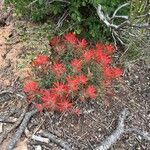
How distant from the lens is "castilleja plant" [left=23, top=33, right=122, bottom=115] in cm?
414

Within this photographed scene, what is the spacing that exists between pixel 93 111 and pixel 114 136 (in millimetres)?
378

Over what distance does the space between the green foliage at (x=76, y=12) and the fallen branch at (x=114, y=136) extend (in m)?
1.13

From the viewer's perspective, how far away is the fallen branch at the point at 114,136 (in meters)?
4.13

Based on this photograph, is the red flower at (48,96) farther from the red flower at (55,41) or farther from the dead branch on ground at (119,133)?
the red flower at (55,41)

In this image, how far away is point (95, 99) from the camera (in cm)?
454

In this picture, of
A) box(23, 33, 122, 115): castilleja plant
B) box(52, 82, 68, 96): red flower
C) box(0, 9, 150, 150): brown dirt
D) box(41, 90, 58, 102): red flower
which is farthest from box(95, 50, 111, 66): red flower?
box(41, 90, 58, 102): red flower

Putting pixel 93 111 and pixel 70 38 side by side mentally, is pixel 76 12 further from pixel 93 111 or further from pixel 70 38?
pixel 93 111

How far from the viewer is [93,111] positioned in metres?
4.46

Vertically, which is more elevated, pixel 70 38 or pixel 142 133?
pixel 70 38

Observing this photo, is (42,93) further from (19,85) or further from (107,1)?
(107,1)

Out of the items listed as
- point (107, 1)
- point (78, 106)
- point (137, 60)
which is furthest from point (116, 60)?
point (78, 106)

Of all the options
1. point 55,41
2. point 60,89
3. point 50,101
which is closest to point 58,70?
point 60,89

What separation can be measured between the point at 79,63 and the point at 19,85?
28.7 inches

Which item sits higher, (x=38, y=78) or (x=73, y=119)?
(x=38, y=78)
